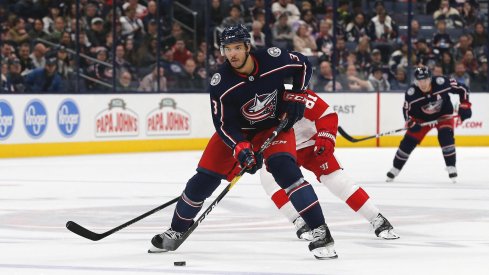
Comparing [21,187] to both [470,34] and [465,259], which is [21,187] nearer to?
[465,259]

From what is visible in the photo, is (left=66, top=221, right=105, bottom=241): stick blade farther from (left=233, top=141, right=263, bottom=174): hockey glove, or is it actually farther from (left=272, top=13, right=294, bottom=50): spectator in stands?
(left=272, top=13, right=294, bottom=50): spectator in stands

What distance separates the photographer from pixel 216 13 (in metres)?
14.4

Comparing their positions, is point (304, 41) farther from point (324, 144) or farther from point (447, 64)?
point (324, 144)

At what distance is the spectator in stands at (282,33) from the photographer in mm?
14812

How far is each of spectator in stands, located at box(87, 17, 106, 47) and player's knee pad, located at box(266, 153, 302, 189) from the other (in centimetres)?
850

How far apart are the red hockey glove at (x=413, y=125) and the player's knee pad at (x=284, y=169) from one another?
16.6 ft

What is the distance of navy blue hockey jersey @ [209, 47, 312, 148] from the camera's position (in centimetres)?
503

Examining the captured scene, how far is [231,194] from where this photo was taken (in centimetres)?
848

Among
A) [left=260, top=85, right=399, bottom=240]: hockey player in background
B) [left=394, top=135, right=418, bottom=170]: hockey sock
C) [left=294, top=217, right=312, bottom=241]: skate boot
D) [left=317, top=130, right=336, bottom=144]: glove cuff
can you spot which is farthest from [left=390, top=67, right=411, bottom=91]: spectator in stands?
[left=317, top=130, right=336, bottom=144]: glove cuff

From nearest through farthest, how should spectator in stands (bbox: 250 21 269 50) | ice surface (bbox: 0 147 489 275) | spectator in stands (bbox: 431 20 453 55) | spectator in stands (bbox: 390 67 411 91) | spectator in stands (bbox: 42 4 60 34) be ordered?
ice surface (bbox: 0 147 489 275)
spectator in stands (bbox: 42 4 60 34)
spectator in stands (bbox: 250 21 269 50)
spectator in stands (bbox: 390 67 411 91)
spectator in stands (bbox: 431 20 453 55)

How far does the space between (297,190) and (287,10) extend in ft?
33.5

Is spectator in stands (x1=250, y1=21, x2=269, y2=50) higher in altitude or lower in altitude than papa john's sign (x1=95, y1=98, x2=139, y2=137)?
higher

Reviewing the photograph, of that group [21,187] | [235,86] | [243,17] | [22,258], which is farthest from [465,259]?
[243,17]

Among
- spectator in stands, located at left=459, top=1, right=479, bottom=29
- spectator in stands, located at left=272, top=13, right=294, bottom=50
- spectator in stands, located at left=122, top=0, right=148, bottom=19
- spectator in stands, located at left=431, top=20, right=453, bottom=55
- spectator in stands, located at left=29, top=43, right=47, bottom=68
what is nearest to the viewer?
spectator in stands, located at left=29, top=43, right=47, bottom=68
